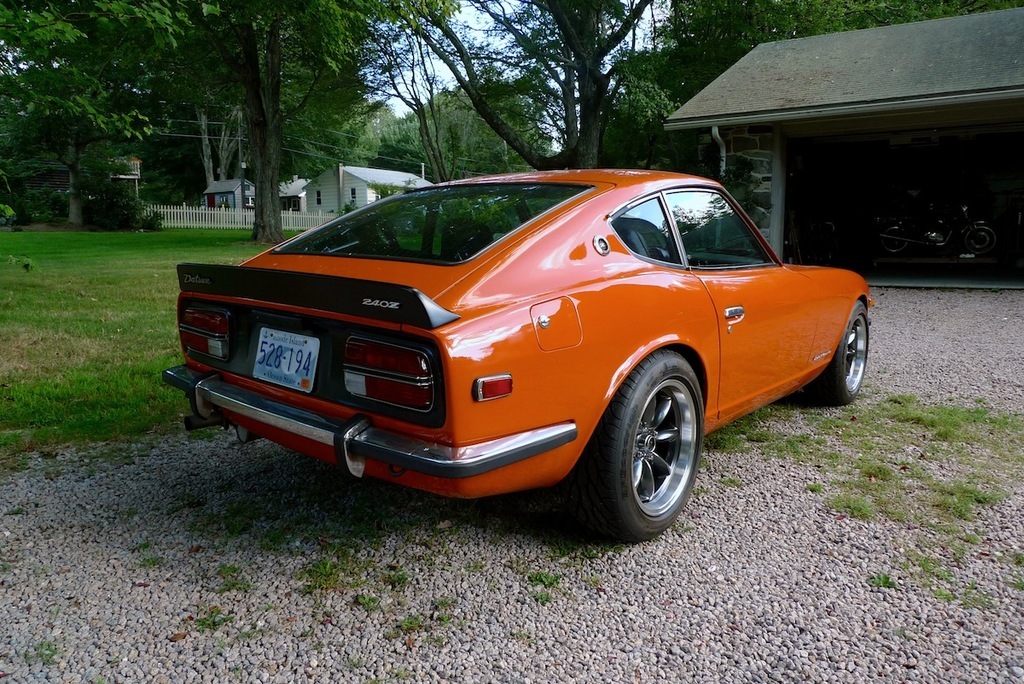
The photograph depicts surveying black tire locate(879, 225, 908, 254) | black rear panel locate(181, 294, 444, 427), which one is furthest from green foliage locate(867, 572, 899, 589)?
black tire locate(879, 225, 908, 254)

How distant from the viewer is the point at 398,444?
2219 millimetres

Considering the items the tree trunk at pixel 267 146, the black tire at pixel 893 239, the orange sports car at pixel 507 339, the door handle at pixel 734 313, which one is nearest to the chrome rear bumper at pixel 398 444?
the orange sports car at pixel 507 339

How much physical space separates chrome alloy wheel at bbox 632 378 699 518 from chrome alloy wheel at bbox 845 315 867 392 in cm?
226

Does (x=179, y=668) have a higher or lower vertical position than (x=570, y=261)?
lower

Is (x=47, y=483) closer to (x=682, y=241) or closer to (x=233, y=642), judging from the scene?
(x=233, y=642)

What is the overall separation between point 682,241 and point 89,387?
402 centimetres

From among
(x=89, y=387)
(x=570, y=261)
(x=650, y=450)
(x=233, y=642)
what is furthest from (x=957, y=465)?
(x=89, y=387)

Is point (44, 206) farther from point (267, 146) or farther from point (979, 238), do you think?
point (979, 238)

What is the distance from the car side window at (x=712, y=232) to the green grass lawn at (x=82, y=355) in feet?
10.2

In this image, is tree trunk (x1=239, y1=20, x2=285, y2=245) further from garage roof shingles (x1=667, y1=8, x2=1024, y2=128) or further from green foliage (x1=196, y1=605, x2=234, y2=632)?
green foliage (x1=196, y1=605, x2=234, y2=632)

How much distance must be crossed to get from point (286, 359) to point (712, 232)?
203cm

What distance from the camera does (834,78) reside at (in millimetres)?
11469

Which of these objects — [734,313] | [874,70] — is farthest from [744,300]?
[874,70]

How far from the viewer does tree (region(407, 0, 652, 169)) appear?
17.3 m
